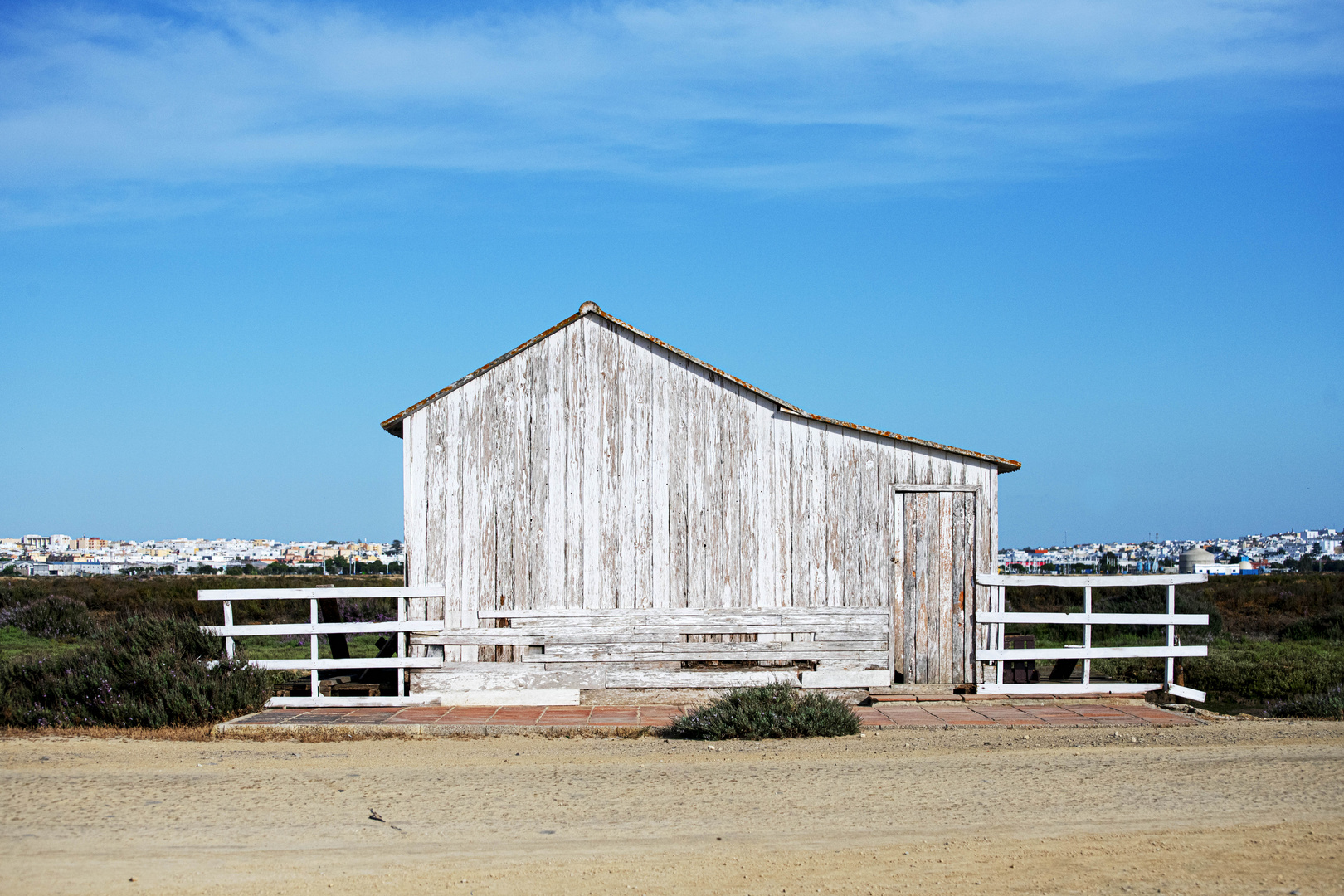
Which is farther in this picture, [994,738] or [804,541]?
[804,541]

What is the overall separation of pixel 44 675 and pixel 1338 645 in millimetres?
22066

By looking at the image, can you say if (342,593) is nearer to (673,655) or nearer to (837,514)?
(673,655)

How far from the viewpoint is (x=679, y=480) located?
12.4 metres

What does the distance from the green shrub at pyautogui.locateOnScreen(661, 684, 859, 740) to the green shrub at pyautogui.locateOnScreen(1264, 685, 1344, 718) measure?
5471 mm

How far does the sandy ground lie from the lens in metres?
5.89

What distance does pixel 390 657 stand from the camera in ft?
39.2

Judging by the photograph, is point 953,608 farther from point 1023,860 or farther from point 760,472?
point 1023,860

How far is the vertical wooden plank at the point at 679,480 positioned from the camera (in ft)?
40.3

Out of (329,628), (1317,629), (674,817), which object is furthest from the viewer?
(1317,629)

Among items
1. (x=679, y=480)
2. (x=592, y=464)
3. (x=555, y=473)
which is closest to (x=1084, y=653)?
(x=679, y=480)

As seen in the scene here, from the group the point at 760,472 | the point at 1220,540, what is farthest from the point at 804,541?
the point at 1220,540

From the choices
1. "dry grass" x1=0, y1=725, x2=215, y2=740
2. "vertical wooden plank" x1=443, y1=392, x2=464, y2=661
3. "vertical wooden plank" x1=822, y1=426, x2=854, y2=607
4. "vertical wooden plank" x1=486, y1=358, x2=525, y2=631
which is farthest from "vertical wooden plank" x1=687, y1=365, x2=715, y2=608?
"dry grass" x1=0, y1=725, x2=215, y2=740

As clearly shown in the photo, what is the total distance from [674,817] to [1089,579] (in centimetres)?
675

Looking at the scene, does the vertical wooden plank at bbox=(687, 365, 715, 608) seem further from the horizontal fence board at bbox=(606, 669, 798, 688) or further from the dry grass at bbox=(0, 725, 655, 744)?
the dry grass at bbox=(0, 725, 655, 744)
